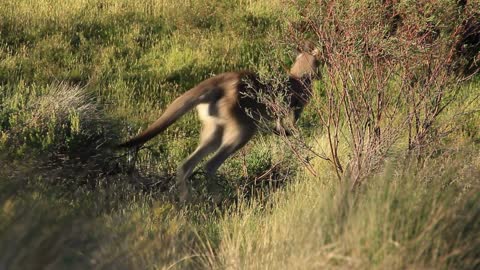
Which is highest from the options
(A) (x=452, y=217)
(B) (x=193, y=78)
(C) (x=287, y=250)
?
(A) (x=452, y=217)

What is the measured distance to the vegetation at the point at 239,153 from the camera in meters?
5.25

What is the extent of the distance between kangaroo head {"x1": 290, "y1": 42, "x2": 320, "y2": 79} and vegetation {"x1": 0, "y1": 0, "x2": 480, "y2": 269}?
10.6 inches

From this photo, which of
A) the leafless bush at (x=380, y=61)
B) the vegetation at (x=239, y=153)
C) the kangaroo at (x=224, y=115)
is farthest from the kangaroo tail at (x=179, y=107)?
the leafless bush at (x=380, y=61)

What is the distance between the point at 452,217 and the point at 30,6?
41.1 feet

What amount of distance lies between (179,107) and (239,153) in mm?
2654

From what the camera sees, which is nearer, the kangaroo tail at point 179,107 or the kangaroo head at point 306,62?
the kangaroo tail at point 179,107

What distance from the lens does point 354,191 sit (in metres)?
6.02

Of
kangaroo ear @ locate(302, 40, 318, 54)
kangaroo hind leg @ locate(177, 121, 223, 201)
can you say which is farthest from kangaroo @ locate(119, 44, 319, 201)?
kangaroo ear @ locate(302, 40, 318, 54)

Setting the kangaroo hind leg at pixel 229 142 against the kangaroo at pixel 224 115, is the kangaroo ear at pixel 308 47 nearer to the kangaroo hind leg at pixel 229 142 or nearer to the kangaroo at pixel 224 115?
the kangaroo at pixel 224 115

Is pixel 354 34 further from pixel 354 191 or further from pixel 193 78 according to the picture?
pixel 193 78

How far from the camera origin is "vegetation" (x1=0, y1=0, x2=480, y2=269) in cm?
525

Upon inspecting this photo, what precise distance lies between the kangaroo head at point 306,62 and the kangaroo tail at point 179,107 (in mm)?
1503

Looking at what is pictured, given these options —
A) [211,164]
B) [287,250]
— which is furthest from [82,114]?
[287,250]

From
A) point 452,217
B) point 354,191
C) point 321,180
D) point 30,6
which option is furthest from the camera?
point 30,6
